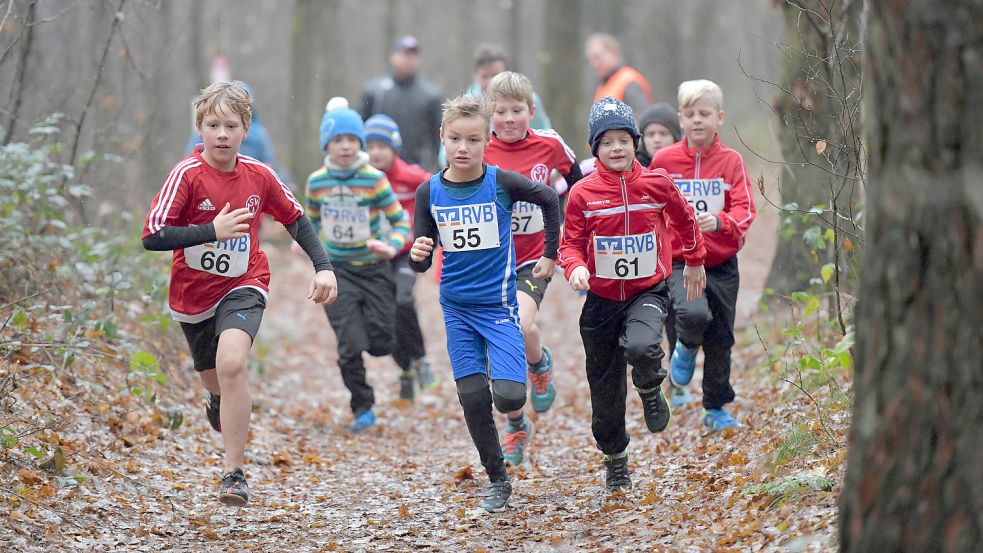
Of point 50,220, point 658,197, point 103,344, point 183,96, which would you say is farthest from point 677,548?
point 183,96

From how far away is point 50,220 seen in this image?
7605mm

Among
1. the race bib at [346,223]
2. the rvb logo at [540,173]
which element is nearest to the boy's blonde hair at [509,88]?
the rvb logo at [540,173]

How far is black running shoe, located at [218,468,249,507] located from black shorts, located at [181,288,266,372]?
77 centimetres

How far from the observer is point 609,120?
18.4 feet

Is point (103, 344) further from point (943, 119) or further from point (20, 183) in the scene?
point (943, 119)

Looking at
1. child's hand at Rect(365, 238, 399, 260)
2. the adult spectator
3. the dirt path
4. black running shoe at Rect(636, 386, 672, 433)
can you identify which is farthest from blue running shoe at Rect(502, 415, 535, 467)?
the adult spectator

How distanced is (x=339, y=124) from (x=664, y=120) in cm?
256

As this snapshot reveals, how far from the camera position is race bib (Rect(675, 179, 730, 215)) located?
671 cm

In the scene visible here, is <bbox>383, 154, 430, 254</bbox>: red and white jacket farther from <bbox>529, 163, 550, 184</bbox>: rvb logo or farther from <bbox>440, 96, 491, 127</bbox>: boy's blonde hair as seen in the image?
<bbox>440, 96, 491, 127</bbox>: boy's blonde hair

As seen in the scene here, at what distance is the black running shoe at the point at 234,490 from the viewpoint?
5324 millimetres

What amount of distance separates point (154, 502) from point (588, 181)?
10.1 feet

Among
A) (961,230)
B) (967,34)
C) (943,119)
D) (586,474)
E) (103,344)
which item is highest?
(967,34)

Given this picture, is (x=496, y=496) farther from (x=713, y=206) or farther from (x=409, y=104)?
(x=409, y=104)

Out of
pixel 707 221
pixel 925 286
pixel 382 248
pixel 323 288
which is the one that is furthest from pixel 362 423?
pixel 925 286
